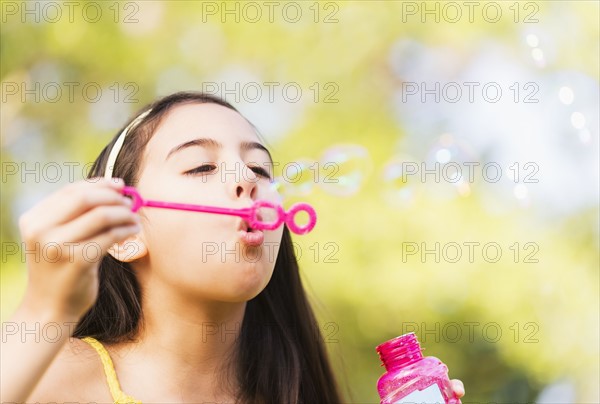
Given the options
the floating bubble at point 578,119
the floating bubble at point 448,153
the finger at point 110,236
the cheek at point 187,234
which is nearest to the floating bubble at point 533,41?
the floating bubble at point 578,119

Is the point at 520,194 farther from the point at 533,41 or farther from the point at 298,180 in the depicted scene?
the point at 298,180

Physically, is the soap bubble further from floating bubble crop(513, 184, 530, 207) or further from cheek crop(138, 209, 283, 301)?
cheek crop(138, 209, 283, 301)

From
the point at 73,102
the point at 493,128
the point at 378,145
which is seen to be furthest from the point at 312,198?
the point at 73,102

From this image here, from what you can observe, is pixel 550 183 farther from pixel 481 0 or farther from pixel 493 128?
pixel 481 0

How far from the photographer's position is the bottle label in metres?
1.26

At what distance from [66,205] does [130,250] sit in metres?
0.52

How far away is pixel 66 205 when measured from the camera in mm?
977

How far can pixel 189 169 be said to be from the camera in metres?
1.42

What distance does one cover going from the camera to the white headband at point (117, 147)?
64.1 inches

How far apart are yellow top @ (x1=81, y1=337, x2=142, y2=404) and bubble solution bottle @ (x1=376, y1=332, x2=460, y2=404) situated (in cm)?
45

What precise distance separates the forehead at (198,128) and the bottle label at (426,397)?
1.77 ft

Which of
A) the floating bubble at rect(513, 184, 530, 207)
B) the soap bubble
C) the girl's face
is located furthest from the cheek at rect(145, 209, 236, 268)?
the floating bubble at rect(513, 184, 530, 207)

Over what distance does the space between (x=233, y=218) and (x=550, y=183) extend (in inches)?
96.2

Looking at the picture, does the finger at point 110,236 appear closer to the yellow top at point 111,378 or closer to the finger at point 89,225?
the finger at point 89,225
